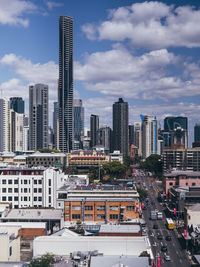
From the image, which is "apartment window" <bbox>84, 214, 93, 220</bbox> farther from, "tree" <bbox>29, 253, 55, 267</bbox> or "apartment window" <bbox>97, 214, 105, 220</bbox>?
"tree" <bbox>29, 253, 55, 267</bbox>

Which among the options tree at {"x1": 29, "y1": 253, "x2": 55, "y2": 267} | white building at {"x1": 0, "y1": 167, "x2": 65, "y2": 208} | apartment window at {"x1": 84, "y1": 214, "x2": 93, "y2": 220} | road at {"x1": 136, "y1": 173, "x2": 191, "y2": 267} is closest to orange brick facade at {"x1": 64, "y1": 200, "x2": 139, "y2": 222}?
apartment window at {"x1": 84, "y1": 214, "x2": 93, "y2": 220}

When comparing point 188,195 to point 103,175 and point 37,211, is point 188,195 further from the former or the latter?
point 103,175

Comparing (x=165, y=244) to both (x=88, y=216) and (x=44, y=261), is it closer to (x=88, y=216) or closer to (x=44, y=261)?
(x=88, y=216)

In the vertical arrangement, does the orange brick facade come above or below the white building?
below

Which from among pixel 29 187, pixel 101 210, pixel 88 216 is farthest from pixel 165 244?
pixel 29 187

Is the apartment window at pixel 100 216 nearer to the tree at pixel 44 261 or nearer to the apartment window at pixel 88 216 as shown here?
the apartment window at pixel 88 216

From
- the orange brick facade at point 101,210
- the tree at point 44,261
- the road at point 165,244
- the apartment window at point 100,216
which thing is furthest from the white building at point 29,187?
the tree at point 44,261

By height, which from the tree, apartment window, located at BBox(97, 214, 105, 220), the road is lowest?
the road
